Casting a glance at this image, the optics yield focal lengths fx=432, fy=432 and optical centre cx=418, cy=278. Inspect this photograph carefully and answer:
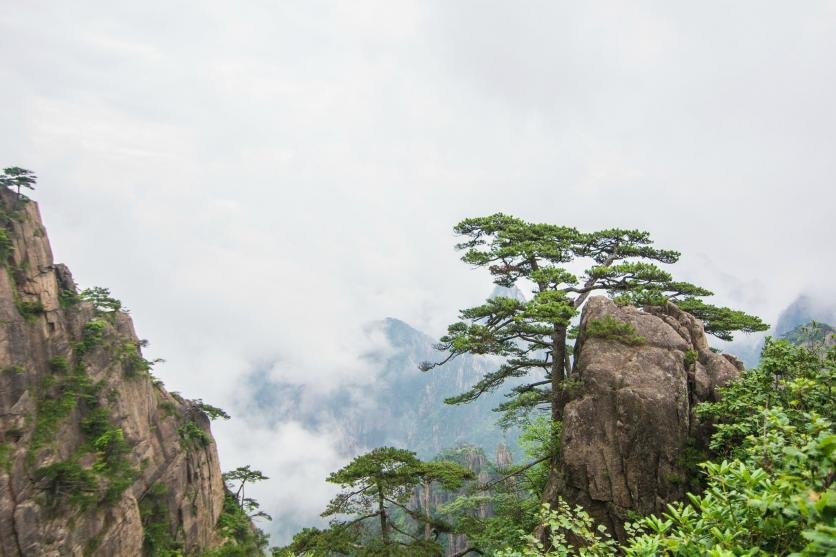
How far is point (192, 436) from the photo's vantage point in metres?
47.5

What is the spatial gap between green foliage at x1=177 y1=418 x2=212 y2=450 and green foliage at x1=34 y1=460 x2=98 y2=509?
14180 millimetres

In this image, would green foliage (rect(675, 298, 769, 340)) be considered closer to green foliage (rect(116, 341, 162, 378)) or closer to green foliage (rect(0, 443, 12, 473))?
green foliage (rect(0, 443, 12, 473))

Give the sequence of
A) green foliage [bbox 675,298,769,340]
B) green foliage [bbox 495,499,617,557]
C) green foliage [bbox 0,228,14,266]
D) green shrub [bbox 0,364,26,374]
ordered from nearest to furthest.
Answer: green foliage [bbox 495,499,617,557] < green foliage [bbox 675,298,769,340] < green shrub [bbox 0,364,26,374] < green foliage [bbox 0,228,14,266]

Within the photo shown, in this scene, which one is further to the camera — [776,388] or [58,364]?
[58,364]

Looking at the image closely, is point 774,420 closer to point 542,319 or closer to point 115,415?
point 542,319

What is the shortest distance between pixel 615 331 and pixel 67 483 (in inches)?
1477

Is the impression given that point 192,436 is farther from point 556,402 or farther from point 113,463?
point 556,402

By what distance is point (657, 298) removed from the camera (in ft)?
49.7

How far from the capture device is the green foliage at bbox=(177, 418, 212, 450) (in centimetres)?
4591

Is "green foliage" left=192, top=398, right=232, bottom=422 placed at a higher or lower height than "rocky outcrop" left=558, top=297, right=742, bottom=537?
higher

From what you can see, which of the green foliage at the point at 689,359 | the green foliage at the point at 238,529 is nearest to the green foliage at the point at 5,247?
the green foliage at the point at 238,529

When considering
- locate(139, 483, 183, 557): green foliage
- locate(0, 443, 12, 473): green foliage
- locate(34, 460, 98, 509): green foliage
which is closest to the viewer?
locate(0, 443, 12, 473): green foliage

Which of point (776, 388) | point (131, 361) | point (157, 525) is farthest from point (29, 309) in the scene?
point (776, 388)

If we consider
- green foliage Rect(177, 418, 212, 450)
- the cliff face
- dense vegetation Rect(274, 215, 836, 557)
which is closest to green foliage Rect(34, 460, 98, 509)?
the cliff face
